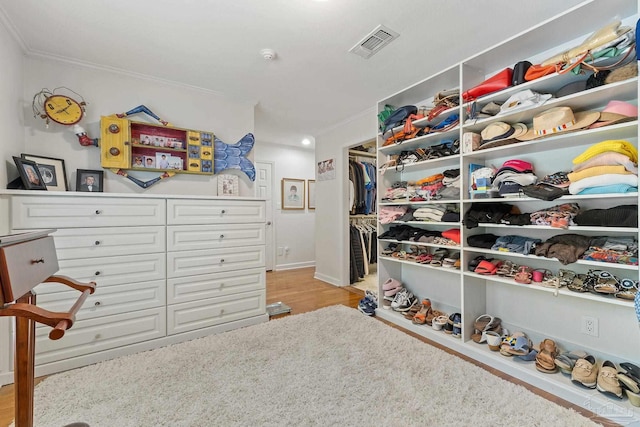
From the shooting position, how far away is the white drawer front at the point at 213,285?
90.0 inches

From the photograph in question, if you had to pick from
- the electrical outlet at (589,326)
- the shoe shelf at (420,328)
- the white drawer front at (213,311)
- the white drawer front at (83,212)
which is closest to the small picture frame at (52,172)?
the white drawer front at (83,212)

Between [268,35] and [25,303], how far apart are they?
6.57 feet

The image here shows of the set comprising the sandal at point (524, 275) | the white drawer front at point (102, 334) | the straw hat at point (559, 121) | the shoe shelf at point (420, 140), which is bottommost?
the white drawer front at point (102, 334)

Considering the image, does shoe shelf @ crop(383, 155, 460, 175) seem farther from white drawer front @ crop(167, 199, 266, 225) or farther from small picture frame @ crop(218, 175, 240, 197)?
small picture frame @ crop(218, 175, 240, 197)

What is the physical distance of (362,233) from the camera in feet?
13.9

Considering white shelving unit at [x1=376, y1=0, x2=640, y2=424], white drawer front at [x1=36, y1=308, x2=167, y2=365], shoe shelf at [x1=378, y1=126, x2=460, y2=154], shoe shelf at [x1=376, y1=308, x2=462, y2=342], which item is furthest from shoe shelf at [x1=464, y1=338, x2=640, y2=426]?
white drawer front at [x1=36, y1=308, x2=167, y2=365]

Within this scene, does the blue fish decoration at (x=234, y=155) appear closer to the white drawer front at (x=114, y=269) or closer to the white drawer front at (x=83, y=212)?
the white drawer front at (x=83, y=212)

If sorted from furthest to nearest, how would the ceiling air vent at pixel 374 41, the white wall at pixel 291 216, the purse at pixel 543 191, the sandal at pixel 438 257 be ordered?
the white wall at pixel 291 216, the sandal at pixel 438 257, the ceiling air vent at pixel 374 41, the purse at pixel 543 191

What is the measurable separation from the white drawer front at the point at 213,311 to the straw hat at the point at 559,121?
254cm

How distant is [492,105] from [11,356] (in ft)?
12.1

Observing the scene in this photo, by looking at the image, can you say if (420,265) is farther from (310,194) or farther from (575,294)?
(310,194)

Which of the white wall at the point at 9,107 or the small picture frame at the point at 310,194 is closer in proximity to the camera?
the white wall at the point at 9,107

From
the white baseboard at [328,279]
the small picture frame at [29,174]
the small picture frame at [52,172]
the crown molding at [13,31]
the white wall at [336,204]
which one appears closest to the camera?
the crown molding at [13,31]

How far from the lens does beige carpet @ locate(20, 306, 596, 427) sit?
1.43 m
